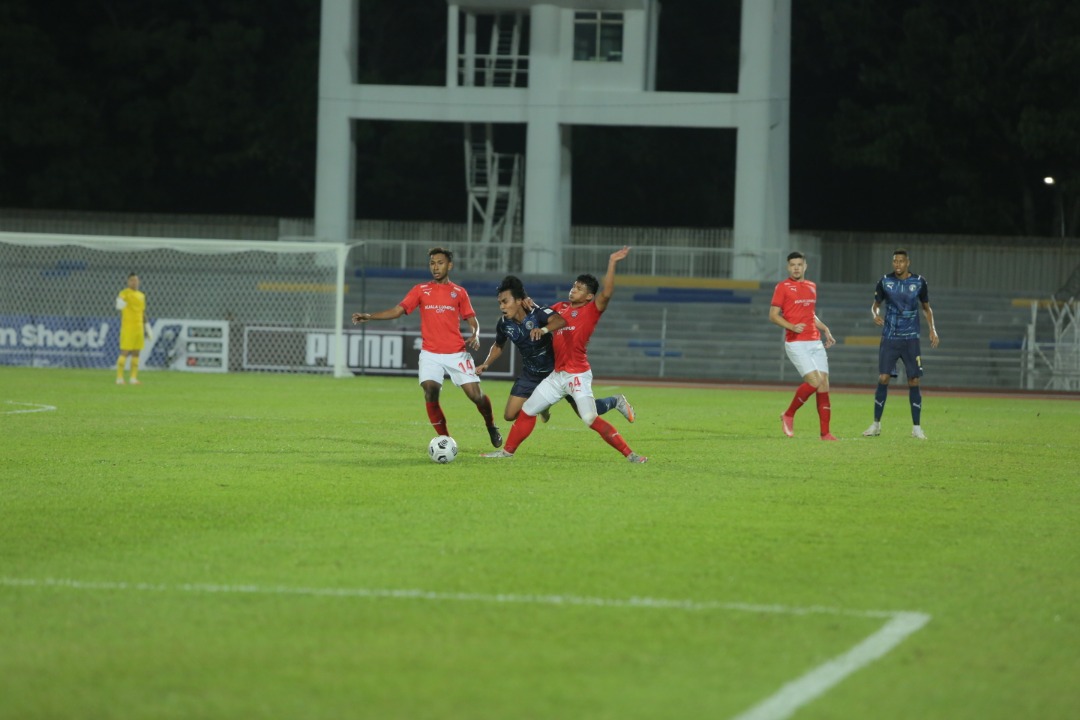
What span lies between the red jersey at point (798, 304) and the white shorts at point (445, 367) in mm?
4247

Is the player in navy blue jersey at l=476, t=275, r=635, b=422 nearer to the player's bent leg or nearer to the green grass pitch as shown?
the player's bent leg

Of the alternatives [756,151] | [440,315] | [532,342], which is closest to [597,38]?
[756,151]

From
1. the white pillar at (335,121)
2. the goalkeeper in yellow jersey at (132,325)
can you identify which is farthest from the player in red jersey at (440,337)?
the white pillar at (335,121)

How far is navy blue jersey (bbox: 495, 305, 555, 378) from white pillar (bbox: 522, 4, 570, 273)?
27.3 meters

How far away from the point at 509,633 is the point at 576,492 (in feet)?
15.3

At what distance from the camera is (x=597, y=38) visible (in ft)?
135

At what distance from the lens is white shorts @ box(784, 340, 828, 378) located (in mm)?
16469

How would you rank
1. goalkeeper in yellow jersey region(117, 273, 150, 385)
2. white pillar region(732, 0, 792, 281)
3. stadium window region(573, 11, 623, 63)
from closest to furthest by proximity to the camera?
goalkeeper in yellow jersey region(117, 273, 150, 385)
white pillar region(732, 0, 792, 281)
stadium window region(573, 11, 623, 63)

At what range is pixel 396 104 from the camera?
41.0 metres

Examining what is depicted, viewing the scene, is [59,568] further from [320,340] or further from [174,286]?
[174,286]

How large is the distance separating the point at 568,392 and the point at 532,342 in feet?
2.03

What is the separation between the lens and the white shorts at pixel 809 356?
1647 centimetres

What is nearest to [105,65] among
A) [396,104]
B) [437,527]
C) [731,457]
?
[396,104]

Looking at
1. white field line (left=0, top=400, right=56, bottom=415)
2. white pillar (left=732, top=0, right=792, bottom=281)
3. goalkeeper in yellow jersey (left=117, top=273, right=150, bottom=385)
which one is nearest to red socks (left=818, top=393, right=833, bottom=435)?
white field line (left=0, top=400, right=56, bottom=415)
